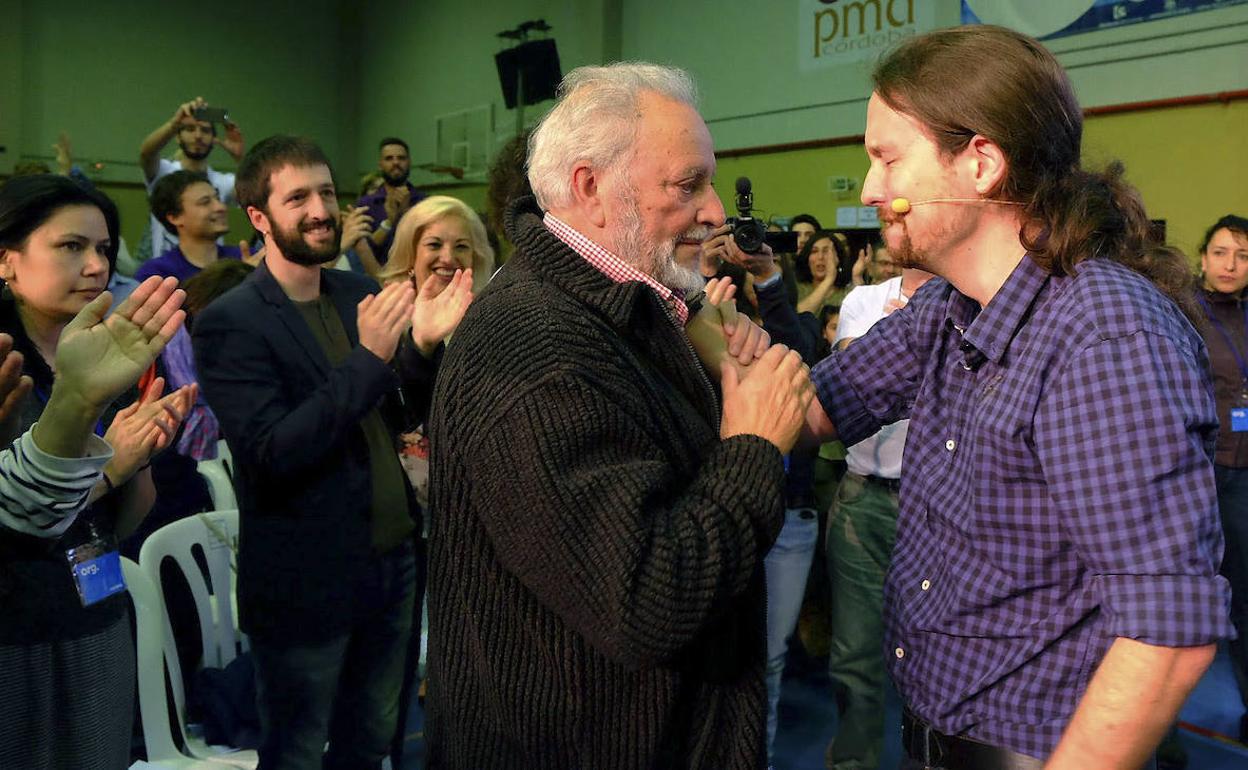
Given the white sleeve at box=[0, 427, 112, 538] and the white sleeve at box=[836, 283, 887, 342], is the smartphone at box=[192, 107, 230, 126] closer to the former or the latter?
the white sleeve at box=[836, 283, 887, 342]

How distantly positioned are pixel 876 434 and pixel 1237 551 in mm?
1755

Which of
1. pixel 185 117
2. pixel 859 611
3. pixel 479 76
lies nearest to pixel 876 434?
pixel 859 611

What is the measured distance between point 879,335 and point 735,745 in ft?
2.17

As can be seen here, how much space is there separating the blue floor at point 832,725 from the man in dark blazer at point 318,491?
0.82m

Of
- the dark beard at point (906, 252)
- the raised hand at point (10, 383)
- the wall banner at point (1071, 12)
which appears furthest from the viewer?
the wall banner at point (1071, 12)

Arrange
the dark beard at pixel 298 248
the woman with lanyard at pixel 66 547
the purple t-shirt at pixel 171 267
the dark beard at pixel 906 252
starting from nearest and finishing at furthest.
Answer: the dark beard at pixel 906 252
the woman with lanyard at pixel 66 547
the dark beard at pixel 298 248
the purple t-shirt at pixel 171 267

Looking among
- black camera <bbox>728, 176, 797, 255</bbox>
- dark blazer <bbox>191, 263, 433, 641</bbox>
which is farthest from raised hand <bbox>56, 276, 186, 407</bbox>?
black camera <bbox>728, 176, 797, 255</bbox>

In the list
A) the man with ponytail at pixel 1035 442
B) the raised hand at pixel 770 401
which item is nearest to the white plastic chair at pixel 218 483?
the raised hand at pixel 770 401

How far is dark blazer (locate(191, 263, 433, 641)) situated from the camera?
219 centimetres

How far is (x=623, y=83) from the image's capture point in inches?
56.4

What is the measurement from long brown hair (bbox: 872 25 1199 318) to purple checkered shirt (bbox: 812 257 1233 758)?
6 cm

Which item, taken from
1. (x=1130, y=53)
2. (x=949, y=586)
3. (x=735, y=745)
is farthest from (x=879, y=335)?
(x=1130, y=53)

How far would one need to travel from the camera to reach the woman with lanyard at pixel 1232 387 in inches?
138

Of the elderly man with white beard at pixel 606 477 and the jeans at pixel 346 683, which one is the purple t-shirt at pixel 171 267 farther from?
the elderly man with white beard at pixel 606 477
